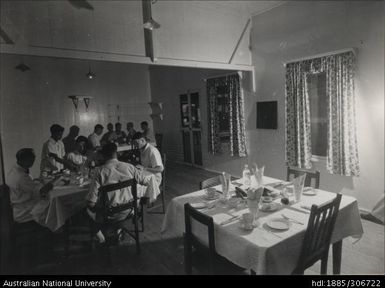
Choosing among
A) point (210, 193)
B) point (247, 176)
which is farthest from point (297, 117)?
point (210, 193)

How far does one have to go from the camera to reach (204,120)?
7254 millimetres

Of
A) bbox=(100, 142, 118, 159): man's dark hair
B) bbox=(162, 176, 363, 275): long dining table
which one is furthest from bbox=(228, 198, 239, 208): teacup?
bbox=(100, 142, 118, 159): man's dark hair

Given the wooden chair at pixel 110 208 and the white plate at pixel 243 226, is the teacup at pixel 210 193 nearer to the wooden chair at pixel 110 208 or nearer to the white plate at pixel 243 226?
the white plate at pixel 243 226

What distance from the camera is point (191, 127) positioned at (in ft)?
25.7

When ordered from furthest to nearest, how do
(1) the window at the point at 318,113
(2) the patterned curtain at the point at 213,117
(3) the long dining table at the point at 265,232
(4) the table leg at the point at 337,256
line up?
(2) the patterned curtain at the point at 213,117 → (1) the window at the point at 318,113 → (4) the table leg at the point at 337,256 → (3) the long dining table at the point at 265,232

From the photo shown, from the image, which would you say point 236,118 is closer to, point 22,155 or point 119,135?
point 119,135

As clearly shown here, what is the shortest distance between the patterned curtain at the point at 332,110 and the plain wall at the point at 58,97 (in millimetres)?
5756

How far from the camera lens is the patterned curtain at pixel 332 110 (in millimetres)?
3902

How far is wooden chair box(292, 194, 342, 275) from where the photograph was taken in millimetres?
1848

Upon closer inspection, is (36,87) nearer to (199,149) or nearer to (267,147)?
(199,149)

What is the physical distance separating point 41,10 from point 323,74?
413cm

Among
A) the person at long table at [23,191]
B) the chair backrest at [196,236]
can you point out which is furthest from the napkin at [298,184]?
the person at long table at [23,191]

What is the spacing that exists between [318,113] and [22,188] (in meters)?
4.47

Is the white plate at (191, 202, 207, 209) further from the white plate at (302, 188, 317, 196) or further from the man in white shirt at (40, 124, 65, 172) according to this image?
the man in white shirt at (40, 124, 65, 172)
